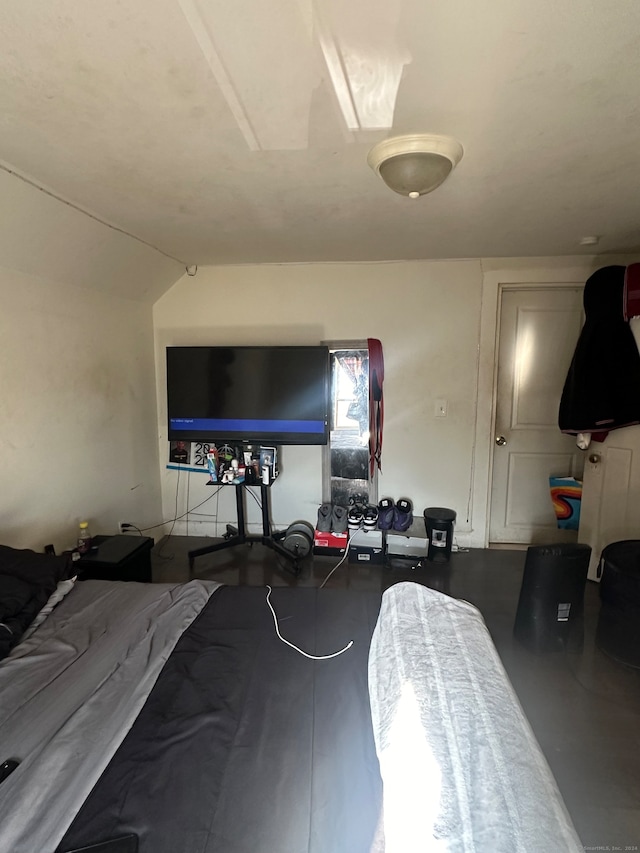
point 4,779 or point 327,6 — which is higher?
point 327,6

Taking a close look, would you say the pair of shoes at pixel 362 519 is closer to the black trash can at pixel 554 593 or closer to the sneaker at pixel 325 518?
the sneaker at pixel 325 518

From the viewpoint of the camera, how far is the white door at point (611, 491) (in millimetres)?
2621

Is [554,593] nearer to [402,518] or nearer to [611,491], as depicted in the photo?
[611,491]

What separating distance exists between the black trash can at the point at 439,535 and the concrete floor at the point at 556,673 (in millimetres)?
89

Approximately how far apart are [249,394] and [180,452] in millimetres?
900

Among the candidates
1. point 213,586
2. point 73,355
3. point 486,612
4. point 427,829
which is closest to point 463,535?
point 486,612

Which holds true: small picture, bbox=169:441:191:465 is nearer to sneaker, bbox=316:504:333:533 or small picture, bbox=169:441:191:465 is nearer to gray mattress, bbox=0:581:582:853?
sneaker, bbox=316:504:333:533

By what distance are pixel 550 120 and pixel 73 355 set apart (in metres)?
2.58

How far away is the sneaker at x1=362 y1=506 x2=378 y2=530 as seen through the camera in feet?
10.6

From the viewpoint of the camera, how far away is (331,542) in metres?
3.23

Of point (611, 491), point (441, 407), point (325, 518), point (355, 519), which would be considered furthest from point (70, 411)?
point (611, 491)

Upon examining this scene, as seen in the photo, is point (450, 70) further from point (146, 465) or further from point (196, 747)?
point (146, 465)

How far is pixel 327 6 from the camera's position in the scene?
0.87 meters

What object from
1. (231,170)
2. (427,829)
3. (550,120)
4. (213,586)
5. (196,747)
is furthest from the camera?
(213,586)
